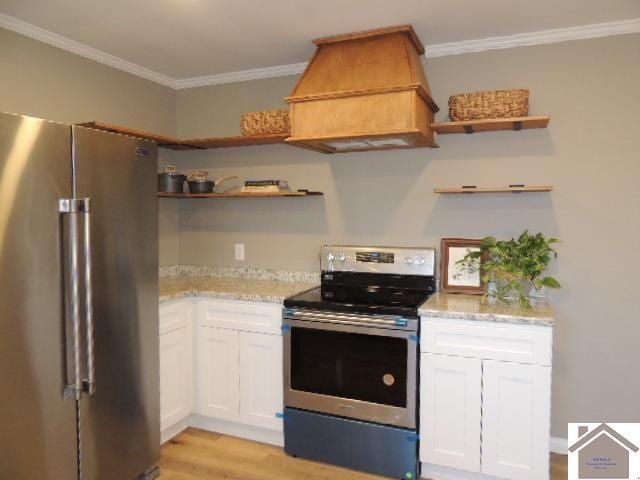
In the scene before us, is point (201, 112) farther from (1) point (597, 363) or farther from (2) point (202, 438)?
(1) point (597, 363)

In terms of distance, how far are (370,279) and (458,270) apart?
53 centimetres

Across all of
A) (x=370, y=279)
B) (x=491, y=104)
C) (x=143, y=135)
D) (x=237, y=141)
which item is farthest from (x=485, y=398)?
(x=143, y=135)

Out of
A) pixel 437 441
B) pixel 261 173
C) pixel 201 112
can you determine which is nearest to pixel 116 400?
pixel 437 441

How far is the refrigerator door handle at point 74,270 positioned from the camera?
1.91 meters

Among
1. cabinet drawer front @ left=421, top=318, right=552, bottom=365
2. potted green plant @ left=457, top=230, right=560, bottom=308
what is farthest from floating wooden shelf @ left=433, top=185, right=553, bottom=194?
cabinet drawer front @ left=421, top=318, right=552, bottom=365

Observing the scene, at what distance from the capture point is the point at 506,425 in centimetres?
229

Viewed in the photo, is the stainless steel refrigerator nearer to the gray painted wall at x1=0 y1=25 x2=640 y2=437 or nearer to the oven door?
the oven door

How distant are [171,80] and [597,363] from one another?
3322mm

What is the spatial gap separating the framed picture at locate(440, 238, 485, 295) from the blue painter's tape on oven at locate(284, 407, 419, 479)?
0.87 meters

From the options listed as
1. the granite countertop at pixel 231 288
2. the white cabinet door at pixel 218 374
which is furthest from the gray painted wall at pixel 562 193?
the white cabinet door at pixel 218 374

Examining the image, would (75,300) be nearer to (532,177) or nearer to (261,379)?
(261,379)

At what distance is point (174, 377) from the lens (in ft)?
9.33

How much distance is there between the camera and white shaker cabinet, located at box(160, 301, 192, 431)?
2.75 m

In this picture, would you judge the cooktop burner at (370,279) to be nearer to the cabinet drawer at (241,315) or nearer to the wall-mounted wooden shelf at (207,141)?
the cabinet drawer at (241,315)
